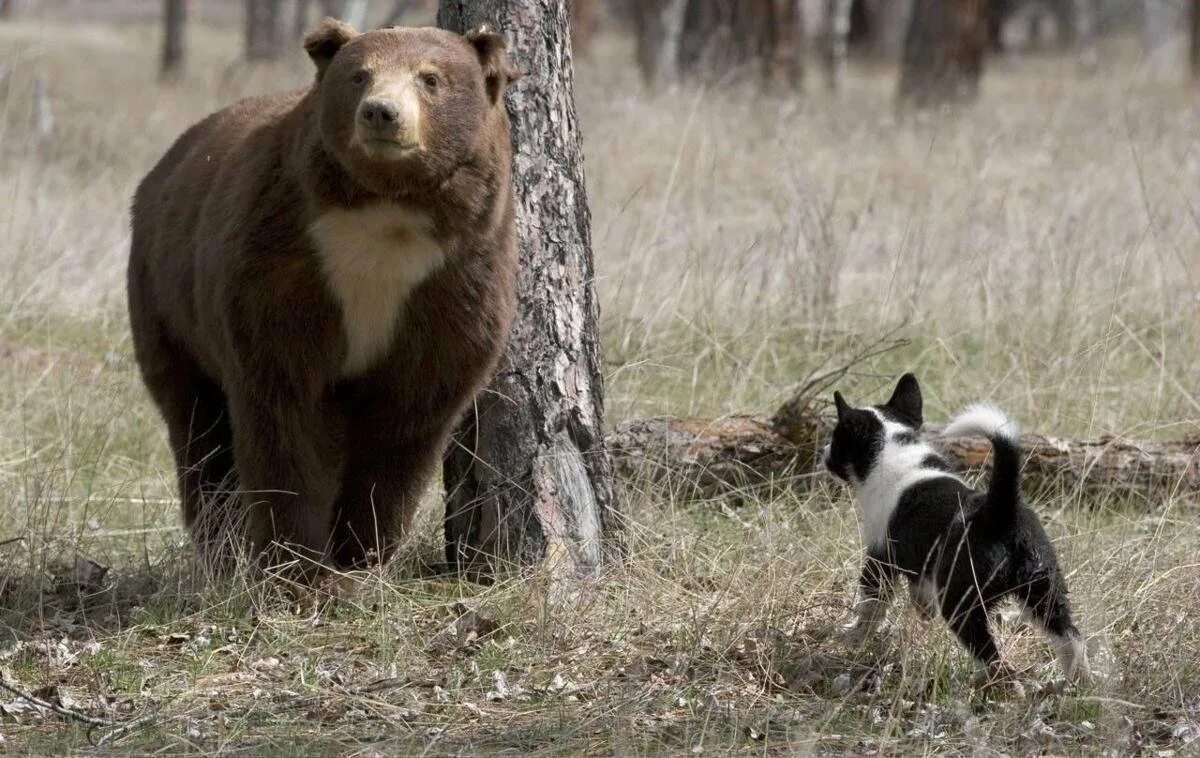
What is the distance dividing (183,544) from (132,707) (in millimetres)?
1170

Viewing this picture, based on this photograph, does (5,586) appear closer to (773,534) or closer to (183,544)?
(183,544)

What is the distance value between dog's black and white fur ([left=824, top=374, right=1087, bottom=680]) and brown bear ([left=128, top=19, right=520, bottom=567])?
131 centimetres

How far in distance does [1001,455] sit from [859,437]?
0.77 meters

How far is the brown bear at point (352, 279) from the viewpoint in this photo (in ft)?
15.1

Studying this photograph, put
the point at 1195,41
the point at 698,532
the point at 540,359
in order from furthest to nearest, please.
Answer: the point at 1195,41
the point at 698,532
the point at 540,359

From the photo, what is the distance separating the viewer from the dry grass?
167 inches

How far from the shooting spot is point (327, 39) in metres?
4.77

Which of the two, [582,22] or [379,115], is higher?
[379,115]

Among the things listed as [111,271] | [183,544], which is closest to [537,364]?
[183,544]

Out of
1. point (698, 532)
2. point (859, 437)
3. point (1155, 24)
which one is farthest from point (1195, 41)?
point (859, 437)

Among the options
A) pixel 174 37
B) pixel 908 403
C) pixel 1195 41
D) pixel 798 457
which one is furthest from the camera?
pixel 174 37

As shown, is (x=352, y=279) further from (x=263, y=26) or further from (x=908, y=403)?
(x=263, y=26)

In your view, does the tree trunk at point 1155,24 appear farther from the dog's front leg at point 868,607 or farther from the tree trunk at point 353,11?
the dog's front leg at point 868,607

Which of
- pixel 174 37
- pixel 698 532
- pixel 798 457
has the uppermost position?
pixel 798 457
